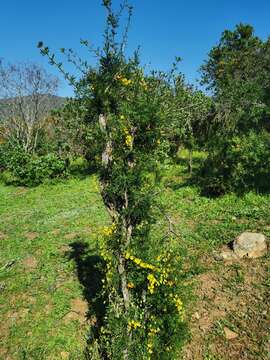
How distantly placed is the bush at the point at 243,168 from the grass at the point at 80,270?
0.41 metres

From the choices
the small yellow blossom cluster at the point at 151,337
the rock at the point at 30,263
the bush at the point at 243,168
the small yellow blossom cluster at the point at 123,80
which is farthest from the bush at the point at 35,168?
the small yellow blossom cluster at the point at 151,337

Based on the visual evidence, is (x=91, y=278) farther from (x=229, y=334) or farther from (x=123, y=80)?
(x=123, y=80)

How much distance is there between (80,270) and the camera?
7.00m

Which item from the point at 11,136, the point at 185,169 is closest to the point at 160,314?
the point at 185,169

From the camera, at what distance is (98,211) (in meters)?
10.8

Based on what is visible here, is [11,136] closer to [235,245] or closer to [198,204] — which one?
[198,204]

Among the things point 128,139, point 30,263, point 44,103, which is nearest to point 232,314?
point 128,139

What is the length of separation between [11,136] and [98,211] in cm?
1336

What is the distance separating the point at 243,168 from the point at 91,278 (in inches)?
226

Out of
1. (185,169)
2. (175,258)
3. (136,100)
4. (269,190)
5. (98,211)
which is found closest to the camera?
(136,100)

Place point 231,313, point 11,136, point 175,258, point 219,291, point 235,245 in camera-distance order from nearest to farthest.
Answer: point 175,258 < point 231,313 < point 219,291 < point 235,245 < point 11,136

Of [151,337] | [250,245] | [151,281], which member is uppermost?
[151,281]

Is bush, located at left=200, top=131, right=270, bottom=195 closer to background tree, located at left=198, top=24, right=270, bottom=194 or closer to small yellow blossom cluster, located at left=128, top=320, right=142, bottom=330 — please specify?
background tree, located at left=198, top=24, right=270, bottom=194

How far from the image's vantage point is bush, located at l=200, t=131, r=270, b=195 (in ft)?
32.8
